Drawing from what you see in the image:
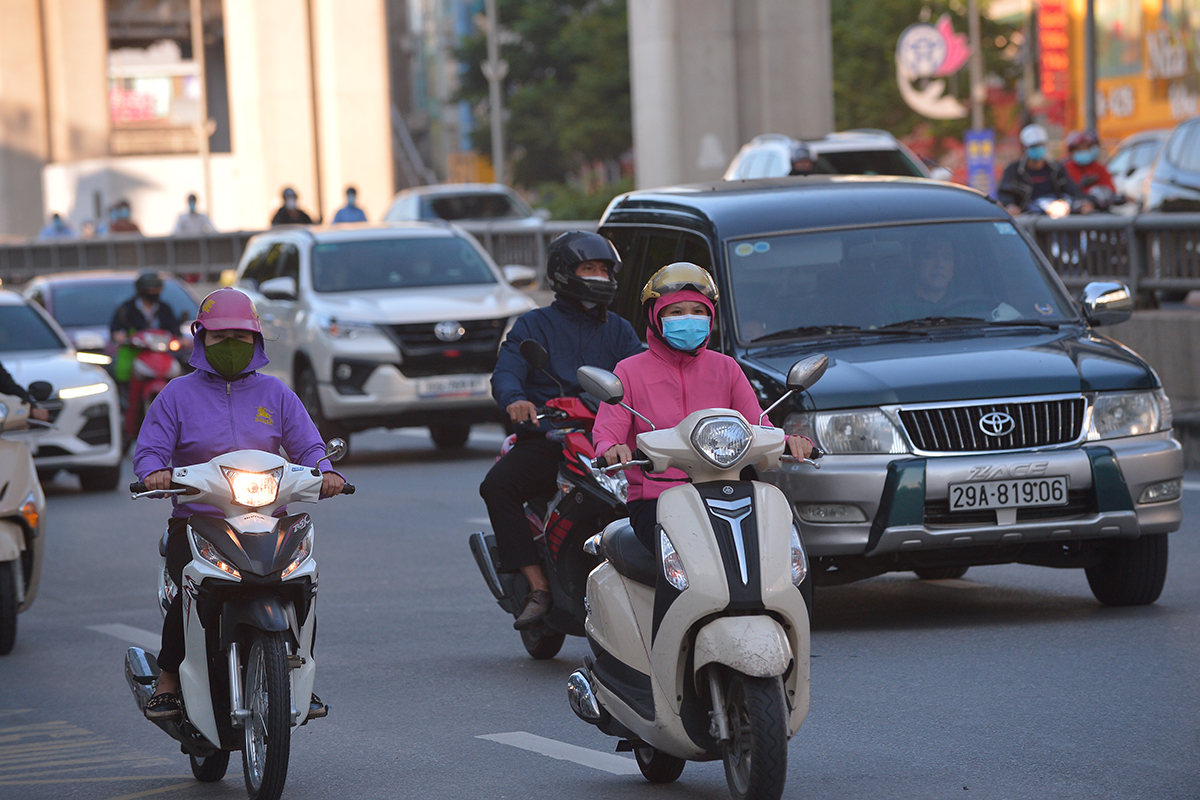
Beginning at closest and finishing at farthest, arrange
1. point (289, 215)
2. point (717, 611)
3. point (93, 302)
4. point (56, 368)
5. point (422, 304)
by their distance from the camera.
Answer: point (717, 611) < point (56, 368) < point (422, 304) < point (93, 302) < point (289, 215)

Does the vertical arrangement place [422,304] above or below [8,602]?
above

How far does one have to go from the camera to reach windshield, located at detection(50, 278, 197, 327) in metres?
22.1

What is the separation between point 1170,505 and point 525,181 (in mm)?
67193

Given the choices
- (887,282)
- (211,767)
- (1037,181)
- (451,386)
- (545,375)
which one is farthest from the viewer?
(1037,181)

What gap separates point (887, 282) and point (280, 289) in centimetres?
977

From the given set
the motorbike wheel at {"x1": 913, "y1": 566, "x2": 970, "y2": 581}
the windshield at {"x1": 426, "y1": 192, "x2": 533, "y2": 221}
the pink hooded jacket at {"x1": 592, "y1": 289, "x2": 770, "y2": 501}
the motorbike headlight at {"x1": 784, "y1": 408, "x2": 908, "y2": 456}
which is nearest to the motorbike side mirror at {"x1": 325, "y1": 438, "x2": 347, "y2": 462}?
the pink hooded jacket at {"x1": 592, "y1": 289, "x2": 770, "y2": 501}

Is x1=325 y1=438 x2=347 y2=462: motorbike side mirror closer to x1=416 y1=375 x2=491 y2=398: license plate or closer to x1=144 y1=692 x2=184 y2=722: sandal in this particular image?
x1=144 y1=692 x2=184 y2=722: sandal

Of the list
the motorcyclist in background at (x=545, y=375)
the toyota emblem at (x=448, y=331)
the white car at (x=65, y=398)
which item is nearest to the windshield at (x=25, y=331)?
the white car at (x=65, y=398)

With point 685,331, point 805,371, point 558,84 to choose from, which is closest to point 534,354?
point 685,331

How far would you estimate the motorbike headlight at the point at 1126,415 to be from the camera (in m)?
8.72

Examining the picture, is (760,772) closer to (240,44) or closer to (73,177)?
(240,44)

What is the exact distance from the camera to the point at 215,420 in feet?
21.3

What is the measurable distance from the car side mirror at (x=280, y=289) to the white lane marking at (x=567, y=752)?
11.7 meters

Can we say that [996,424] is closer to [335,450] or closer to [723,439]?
[723,439]
